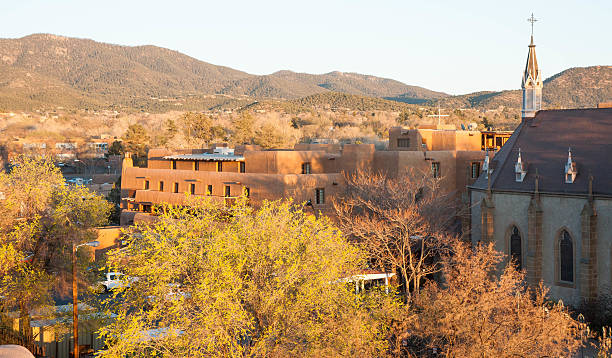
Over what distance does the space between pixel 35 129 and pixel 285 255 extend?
154 m

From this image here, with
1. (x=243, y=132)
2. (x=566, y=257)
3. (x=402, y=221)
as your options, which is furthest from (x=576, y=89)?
(x=402, y=221)

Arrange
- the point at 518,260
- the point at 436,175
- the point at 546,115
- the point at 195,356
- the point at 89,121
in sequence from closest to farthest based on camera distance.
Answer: the point at 195,356 → the point at 518,260 → the point at 546,115 → the point at 436,175 → the point at 89,121

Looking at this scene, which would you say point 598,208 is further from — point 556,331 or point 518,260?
point 556,331

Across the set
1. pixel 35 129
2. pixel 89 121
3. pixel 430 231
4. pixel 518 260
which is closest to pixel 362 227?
pixel 430 231

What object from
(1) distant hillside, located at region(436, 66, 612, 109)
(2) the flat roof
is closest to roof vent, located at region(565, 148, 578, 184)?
(2) the flat roof

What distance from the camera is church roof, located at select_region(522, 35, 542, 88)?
154 ft

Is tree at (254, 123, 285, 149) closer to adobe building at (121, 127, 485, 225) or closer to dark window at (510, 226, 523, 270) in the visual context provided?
adobe building at (121, 127, 485, 225)

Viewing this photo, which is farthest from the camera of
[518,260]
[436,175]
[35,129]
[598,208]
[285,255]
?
[35,129]

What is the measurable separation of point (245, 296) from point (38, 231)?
17.7m

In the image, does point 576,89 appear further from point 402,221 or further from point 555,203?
point 402,221

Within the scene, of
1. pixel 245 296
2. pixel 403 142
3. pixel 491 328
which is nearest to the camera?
pixel 491 328

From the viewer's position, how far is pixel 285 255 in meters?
22.8

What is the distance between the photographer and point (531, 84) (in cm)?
4678

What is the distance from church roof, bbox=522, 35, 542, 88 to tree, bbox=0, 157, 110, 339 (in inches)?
1213
